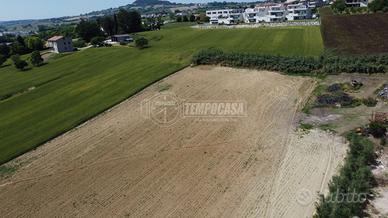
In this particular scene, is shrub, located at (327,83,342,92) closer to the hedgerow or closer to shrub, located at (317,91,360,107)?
shrub, located at (317,91,360,107)

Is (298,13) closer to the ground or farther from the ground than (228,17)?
farther from the ground

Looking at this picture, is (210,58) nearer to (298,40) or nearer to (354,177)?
(298,40)

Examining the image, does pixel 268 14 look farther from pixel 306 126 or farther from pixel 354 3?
pixel 306 126

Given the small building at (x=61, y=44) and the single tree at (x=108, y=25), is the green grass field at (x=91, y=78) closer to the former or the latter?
the small building at (x=61, y=44)

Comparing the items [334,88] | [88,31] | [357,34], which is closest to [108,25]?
[88,31]

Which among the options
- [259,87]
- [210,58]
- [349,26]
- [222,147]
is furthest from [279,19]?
[222,147]

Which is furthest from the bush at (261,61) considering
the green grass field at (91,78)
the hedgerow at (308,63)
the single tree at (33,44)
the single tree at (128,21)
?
the single tree at (128,21)

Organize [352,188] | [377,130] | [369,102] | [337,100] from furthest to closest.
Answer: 1. [337,100]
2. [369,102]
3. [377,130]
4. [352,188]

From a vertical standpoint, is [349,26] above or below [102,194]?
above
